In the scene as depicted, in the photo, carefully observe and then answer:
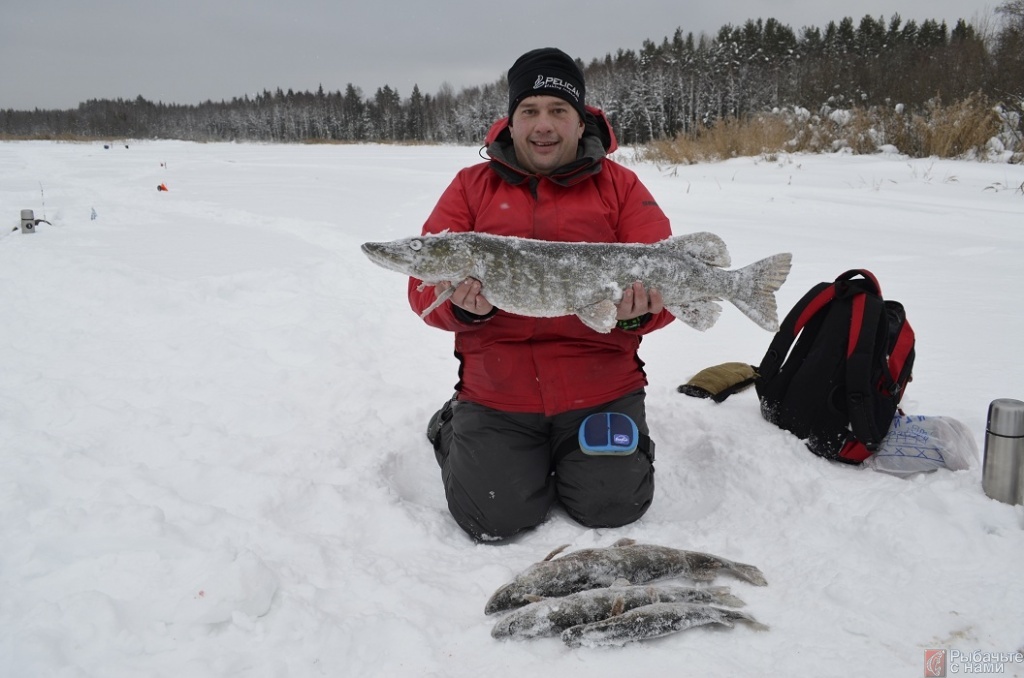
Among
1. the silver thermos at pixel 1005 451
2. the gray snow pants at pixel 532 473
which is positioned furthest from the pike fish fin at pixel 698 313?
the silver thermos at pixel 1005 451

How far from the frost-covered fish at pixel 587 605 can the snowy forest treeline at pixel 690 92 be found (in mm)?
16400

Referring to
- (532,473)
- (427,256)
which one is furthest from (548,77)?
(532,473)

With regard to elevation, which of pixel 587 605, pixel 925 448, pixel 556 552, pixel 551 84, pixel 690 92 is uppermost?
pixel 690 92

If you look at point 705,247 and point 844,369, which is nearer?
point 705,247

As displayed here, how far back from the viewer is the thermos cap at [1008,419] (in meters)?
2.62

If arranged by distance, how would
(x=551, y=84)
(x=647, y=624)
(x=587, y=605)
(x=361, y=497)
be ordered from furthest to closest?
(x=551, y=84) < (x=361, y=497) < (x=587, y=605) < (x=647, y=624)

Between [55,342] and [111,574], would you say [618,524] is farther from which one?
[55,342]

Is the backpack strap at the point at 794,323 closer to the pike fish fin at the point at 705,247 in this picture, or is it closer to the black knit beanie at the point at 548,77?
the pike fish fin at the point at 705,247

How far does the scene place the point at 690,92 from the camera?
5262 cm

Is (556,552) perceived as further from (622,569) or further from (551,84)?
(551,84)

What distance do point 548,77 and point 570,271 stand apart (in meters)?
1.20

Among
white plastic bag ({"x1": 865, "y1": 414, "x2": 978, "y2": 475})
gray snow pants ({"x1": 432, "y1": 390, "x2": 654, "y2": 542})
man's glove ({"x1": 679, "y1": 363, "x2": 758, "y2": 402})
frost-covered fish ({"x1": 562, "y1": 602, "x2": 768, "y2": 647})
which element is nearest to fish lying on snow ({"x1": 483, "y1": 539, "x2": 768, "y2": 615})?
frost-covered fish ({"x1": 562, "y1": 602, "x2": 768, "y2": 647})

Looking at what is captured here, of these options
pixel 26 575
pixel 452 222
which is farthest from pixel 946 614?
pixel 26 575

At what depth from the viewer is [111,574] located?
2215 millimetres
